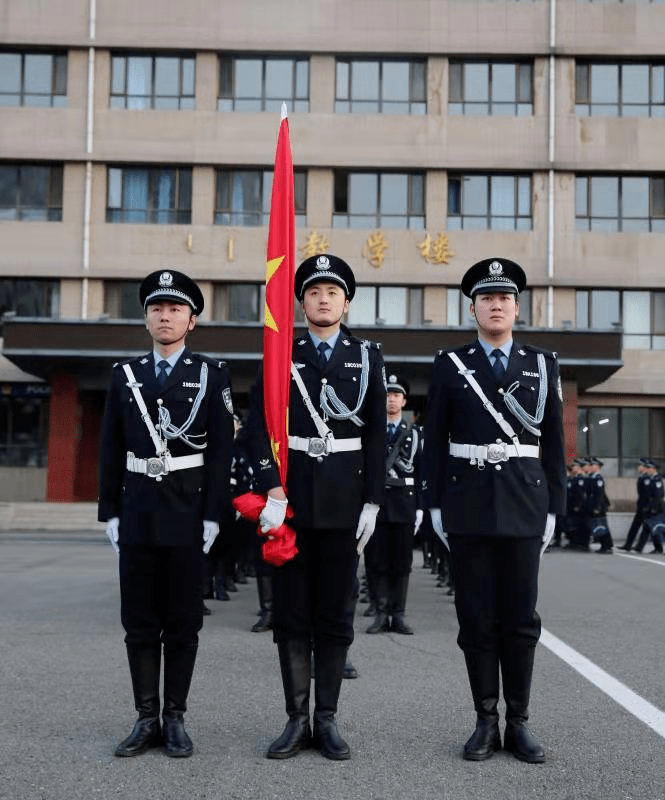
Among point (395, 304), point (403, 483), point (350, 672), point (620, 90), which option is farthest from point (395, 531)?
point (620, 90)

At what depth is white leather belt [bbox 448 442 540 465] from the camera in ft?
16.2

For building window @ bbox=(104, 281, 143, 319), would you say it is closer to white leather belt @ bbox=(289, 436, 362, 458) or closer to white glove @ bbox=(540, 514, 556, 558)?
white leather belt @ bbox=(289, 436, 362, 458)

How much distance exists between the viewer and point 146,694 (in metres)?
4.78

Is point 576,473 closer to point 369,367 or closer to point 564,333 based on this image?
point 564,333

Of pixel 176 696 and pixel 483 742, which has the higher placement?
pixel 176 696

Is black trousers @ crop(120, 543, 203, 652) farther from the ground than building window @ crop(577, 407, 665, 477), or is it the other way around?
building window @ crop(577, 407, 665, 477)

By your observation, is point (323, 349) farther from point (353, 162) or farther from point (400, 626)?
point (353, 162)

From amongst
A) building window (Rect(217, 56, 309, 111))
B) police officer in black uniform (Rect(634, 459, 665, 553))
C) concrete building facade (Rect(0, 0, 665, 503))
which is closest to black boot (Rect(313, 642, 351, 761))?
police officer in black uniform (Rect(634, 459, 665, 553))

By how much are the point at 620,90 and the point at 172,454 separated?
3283 centimetres

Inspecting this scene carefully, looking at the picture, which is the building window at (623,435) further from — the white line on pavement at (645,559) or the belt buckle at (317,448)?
the belt buckle at (317,448)

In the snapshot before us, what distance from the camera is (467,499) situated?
16.2 feet

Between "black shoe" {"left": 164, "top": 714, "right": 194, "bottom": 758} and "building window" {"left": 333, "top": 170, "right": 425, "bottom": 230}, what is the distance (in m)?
30.0

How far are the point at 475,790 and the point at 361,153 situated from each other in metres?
30.9

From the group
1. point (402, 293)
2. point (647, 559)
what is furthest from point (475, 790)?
point (402, 293)
